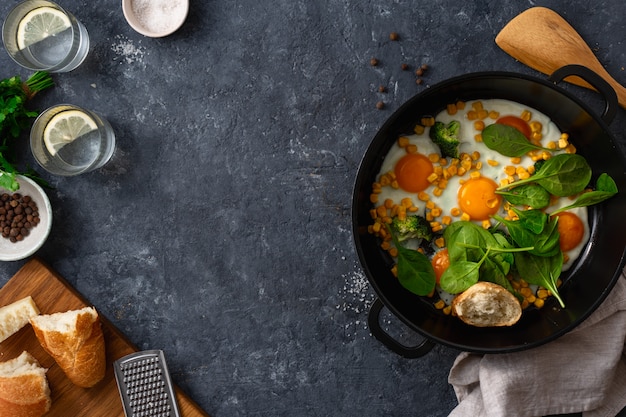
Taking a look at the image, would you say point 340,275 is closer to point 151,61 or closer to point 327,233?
point 327,233

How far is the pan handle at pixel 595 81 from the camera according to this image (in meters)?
2.28

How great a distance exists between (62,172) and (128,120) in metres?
0.34

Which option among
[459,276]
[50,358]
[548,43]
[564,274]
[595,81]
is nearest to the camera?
[595,81]

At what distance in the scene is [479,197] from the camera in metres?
2.49

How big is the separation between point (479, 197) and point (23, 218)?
187 cm

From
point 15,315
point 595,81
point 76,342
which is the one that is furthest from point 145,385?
point 595,81

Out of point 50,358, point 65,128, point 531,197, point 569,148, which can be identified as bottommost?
point 50,358

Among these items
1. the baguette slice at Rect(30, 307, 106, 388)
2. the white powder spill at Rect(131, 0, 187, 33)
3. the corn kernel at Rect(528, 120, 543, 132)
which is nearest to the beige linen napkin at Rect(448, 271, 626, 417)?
the corn kernel at Rect(528, 120, 543, 132)

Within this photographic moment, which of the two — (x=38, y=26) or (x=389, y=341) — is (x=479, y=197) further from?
(x=38, y=26)

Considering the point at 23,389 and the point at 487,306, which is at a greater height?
the point at 487,306

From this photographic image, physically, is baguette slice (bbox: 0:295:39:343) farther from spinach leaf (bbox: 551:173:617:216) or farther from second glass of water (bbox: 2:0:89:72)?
spinach leaf (bbox: 551:173:617:216)

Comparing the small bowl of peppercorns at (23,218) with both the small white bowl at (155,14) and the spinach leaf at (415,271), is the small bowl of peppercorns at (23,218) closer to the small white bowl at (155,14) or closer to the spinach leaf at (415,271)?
the small white bowl at (155,14)

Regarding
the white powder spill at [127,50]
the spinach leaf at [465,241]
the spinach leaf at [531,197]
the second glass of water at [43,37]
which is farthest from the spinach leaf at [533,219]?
the second glass of water at [43,37]

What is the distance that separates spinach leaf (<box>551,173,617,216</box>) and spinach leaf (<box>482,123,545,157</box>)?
254 mm
